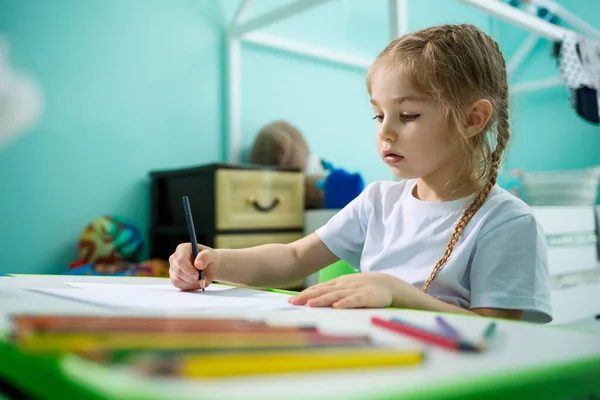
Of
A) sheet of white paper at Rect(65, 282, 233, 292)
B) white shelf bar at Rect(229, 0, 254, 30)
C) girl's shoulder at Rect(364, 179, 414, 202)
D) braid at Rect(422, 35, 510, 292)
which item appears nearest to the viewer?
sheet of white paper at Rect(65, 282, 233, 292)

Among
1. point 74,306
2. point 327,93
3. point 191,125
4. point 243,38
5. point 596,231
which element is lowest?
point 596,231

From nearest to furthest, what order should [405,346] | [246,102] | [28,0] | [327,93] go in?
1. [405,346]
2. [28,0]
3. [246,102]
4. [327,93]

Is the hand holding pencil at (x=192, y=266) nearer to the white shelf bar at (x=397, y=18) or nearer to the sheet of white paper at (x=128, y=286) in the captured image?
the sheet of white paper at (x=128, y=286)

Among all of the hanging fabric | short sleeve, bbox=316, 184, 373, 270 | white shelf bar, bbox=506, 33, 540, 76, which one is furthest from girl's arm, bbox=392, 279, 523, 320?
white shelf bar, bbox=506, 33, 540, 76

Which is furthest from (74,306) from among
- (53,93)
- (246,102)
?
(246,102)

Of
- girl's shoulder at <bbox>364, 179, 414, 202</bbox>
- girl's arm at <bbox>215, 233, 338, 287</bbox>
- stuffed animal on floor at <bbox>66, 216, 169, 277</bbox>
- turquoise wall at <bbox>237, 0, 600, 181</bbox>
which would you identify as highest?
turquoise wall at <bbox>237, 0, 600, 181</bbox>

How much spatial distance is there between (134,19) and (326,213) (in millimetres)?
1093

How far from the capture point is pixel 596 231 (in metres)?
2.21

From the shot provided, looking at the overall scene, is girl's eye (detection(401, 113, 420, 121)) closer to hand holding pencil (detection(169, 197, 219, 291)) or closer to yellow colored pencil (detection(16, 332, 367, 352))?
hand holding pencil (detection(169, 197, 219, 291))

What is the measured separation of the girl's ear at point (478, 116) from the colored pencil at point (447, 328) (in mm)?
432

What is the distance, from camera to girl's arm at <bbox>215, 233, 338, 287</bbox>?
755 mm

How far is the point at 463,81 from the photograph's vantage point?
30.1 inches

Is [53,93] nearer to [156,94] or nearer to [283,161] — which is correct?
[156,94]

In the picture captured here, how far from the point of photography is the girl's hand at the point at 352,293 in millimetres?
478
